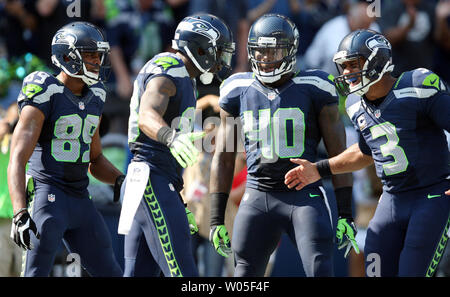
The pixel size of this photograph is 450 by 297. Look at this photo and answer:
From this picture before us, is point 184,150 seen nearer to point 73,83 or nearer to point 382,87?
point 73,83

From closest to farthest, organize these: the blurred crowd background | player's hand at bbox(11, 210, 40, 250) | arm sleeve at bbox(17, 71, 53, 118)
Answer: player's hand at bbox(11, 210, 40, 250) → arm sleeve at bbox(17, 71, 53, 118) → the blurred crowd background

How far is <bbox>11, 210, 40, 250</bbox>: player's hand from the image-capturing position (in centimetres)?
506

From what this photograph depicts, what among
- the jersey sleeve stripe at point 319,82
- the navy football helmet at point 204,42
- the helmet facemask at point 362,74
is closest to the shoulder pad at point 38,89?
the navy football helmet at point 204,42

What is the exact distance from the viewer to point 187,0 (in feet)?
33.0

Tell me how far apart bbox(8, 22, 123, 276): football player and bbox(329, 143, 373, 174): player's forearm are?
1.53 metres

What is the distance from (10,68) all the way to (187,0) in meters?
2.17

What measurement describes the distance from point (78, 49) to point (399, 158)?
2.16 metres

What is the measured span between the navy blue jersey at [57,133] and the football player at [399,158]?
4.48ft

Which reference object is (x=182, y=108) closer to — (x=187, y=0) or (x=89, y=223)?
(x=89, y=223)

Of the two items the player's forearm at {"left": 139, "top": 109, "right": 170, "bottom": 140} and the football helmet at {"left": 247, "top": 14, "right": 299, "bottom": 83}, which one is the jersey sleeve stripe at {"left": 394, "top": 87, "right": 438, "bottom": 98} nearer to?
the football helmet at {"left": 247, "top": 14, "right": 299, "bottom": 83}

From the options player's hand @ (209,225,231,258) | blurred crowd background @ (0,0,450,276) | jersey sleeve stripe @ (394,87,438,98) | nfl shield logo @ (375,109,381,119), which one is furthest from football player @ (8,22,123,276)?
blurred crowd background @ (0,0,450,276)

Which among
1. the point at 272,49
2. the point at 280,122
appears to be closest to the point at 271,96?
the point at 280,122

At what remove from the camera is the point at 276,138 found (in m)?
5.44
